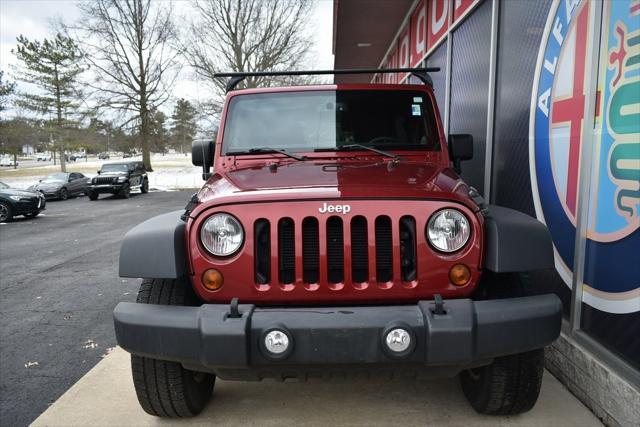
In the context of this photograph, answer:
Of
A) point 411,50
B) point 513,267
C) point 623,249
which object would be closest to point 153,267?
point 513,267

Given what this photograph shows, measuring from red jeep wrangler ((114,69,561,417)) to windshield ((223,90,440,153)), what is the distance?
2.43 feet

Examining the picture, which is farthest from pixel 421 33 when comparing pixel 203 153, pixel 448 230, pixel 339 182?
pixel 448 230

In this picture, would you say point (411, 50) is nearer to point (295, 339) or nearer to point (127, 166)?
point (295, 339)

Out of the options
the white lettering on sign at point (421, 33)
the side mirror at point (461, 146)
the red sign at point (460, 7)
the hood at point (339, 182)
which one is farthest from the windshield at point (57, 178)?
the side mirror at point (461, 146)

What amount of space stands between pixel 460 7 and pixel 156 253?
5.47 meters

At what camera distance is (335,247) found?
228cm

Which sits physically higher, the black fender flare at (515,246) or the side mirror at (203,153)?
the side mirror at (203,153)

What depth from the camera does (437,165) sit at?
3.19 meters

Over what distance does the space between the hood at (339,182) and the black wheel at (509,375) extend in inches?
18.7

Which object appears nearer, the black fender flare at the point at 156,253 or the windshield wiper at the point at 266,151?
the black fender flare at the point at 156,253

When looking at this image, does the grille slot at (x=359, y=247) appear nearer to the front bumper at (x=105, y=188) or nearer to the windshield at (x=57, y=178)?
the front bumper at (x=105, y=188)

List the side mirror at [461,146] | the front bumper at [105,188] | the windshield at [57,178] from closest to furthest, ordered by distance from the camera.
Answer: the side mirror at [461,146] < the front bumper at [105,188] < the windshield at [57,178]

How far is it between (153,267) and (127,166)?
21.2 m

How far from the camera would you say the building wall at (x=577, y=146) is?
260 centimetres
